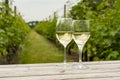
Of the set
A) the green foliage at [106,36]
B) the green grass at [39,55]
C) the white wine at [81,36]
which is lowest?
the green grass at [39,55]

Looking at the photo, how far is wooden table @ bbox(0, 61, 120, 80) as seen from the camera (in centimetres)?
102

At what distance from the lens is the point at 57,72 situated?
3.67ft

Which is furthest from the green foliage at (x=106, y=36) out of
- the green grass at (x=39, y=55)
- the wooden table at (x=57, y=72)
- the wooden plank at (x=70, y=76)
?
the green grass at (x=39, y=55)

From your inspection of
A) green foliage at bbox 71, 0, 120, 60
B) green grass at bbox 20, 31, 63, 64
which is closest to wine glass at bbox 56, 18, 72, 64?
green foliage at bbox 71, 0, 120, 60

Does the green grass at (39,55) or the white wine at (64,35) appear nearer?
the white wine at (64,35)

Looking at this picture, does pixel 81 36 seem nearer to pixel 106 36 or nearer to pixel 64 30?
pixel 64 30

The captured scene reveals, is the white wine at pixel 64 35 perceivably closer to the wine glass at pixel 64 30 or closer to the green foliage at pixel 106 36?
the wine glass at pixel 64 30

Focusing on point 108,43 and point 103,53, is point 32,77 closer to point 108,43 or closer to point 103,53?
point 108,43

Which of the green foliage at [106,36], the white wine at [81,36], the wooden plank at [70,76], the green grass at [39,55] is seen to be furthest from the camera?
the green grass at [39,55]

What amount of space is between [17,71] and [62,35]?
0.24 m

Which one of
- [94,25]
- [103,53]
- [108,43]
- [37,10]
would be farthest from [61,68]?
[37,10]

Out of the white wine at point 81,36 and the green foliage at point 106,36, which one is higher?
the white wine at point 81,36

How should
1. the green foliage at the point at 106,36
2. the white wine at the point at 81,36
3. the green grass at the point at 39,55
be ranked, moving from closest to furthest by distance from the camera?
the white wine at the point at 81,36 < the green foliage at the point at 106,36 < the green grass at the point at 39,55

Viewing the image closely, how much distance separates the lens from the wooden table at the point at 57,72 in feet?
3.35
